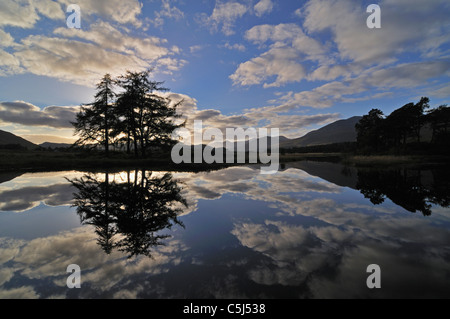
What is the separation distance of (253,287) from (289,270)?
0.89m

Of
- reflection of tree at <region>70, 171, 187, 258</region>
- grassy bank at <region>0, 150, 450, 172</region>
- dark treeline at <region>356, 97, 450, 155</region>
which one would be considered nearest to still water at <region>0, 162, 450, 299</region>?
reflection of tree at <region>70, 171, 187, 258</region>

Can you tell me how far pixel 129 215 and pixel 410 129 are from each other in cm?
6814

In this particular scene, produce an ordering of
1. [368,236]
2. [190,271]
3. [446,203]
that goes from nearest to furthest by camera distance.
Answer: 1. [190,271]
2. [368,236]
3. [446,203]

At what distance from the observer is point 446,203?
328 inches

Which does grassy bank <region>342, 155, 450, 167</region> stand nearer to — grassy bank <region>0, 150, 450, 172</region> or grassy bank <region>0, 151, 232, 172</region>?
grassy bank <region>0, 150, 450, 172</region>

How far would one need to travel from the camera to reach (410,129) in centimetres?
4903

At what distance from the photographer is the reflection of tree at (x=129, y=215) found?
178 inches

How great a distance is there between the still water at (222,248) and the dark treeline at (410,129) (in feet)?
164

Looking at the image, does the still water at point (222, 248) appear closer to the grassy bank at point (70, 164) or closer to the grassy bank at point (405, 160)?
the grassy bank at point (70, 164)

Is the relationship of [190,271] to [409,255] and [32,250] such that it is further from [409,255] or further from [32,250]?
[409,255]

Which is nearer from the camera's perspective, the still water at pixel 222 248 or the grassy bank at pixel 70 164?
the still water at pixel 222 248

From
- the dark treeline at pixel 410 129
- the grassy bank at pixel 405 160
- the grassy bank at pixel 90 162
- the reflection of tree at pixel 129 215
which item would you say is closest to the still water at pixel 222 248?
the reflection of tree at pixel 129 215

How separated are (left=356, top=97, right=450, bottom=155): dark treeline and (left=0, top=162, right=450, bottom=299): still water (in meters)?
50.0
